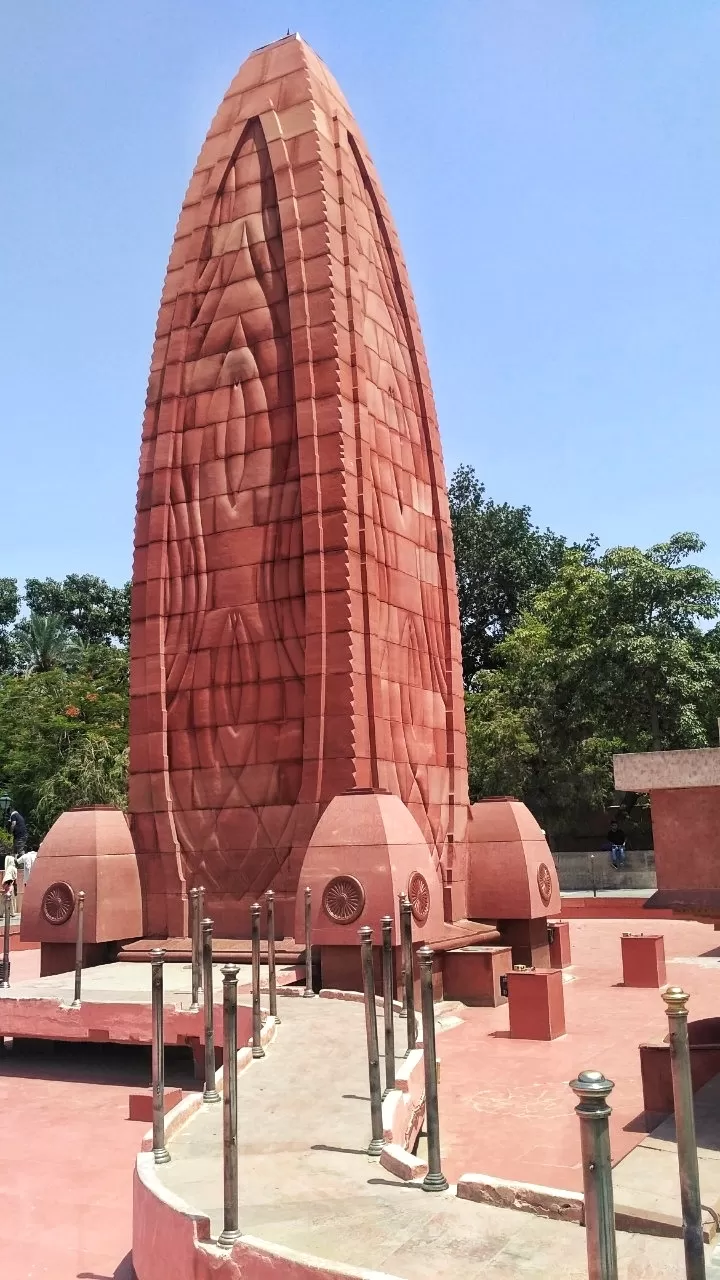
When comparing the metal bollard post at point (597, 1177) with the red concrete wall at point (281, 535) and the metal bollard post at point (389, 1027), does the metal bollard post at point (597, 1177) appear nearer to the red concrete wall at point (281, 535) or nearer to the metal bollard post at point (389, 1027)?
the metal bollard post at point (389, 1027)

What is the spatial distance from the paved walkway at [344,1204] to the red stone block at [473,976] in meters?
5.23

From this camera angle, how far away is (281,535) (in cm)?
1432

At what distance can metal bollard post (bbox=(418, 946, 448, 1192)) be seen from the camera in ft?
16.8

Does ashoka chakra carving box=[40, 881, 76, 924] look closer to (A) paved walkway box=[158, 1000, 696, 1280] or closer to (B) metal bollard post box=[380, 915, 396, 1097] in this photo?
(A) paved walkway box=[158, 1000, 696, 1280]

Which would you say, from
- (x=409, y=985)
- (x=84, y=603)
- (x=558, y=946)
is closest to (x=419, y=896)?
(x=409, y=985)

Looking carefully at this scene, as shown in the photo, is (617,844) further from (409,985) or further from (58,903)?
(409,985)

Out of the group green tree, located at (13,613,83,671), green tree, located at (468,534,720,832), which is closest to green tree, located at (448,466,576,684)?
green tree, located at (468,534,720,832)

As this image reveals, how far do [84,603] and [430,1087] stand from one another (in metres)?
55.2

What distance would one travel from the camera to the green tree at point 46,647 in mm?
49219

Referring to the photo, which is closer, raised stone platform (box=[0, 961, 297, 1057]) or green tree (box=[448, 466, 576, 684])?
raised stone platform (box=[0, 961, 297, 1057])

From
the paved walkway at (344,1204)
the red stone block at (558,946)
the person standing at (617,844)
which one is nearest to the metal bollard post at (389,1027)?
the paved walkway at (344,1204)

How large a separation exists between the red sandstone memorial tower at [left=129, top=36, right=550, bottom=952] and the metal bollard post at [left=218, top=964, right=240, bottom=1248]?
23.0 ft

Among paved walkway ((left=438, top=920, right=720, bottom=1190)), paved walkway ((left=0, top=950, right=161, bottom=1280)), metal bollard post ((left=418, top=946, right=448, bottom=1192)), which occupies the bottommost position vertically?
paved walkway ((left=0, top=950, right=161, bottom=1280))

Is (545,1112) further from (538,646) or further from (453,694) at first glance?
(538,646)
